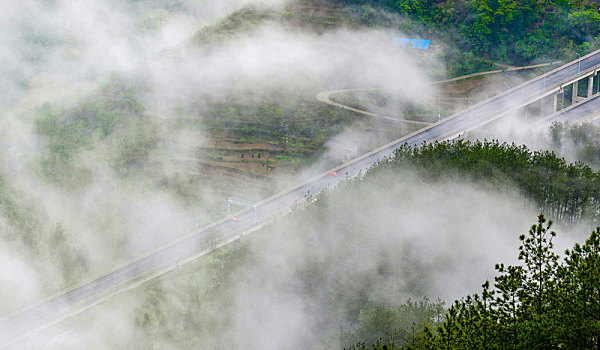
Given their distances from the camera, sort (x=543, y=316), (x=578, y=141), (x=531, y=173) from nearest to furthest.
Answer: (x=543, y=316) → (x=531, y=173) → (x=578, y=141)

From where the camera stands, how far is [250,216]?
76.4 metres

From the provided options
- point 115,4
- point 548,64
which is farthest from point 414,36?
point 115,4

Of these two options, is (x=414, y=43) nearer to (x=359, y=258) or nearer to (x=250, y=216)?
(x=250, y=216)

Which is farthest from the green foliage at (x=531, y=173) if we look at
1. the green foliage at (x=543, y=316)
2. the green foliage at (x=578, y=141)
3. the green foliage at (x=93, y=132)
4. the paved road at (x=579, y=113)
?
the green foliage at (x=93, y=132)

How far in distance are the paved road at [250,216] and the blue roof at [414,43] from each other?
2113cm

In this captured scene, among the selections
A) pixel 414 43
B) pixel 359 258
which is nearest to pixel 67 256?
pixel 359 258

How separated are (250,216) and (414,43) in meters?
49.3

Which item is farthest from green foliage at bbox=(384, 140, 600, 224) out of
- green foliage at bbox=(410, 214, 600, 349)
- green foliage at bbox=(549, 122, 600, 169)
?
green foliage at bbox=(410, 214, 600, 349)

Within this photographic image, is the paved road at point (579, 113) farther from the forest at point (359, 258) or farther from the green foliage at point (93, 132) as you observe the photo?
the green foliage at point (93, 132)

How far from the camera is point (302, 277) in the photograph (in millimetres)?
61344

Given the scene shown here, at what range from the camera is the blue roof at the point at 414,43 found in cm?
11006

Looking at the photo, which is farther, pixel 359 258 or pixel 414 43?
pixel 414 43

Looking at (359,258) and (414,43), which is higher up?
(414,43)

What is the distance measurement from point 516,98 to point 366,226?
1520 inches
